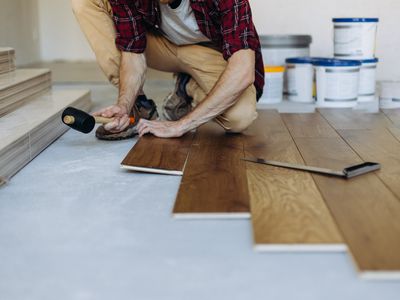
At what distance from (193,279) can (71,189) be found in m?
0.88

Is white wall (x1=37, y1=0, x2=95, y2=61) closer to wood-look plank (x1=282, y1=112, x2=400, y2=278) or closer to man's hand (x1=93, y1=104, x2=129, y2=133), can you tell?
man's hand (x1=93, y1=104, x2=129, y2=133)

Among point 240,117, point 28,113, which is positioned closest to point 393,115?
point 240,117

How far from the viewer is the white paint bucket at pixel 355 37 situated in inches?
165

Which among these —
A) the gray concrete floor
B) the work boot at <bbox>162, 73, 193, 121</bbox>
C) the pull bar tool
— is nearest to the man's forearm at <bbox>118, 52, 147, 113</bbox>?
the work boot at <bbox>162, 73, 193, 121</bbox>

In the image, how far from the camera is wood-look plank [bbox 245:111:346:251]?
1575mm

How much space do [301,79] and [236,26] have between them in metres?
1.88

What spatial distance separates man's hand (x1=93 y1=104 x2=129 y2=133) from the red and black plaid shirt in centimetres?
35

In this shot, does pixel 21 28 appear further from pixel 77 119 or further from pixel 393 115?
pixel 393 115

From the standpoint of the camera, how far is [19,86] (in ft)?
10.6

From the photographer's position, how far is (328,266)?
1481 millimetres

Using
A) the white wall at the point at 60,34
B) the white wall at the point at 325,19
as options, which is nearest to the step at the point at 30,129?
the white wall at the point at 325,19

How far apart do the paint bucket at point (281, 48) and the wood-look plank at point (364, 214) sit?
2.19 meters

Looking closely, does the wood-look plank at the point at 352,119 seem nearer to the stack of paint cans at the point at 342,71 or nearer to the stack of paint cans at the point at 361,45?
the stack of paint cans at the point at 342,71

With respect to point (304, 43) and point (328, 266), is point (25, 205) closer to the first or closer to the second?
point (328, 266)
